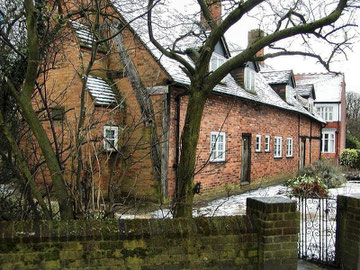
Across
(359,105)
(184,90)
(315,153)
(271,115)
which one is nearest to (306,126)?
(315,153)

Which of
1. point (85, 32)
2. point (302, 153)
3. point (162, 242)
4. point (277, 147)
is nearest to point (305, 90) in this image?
point (302, 153)

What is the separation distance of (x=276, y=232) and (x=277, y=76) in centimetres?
1959

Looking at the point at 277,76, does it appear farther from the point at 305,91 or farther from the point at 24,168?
the point at 24,168

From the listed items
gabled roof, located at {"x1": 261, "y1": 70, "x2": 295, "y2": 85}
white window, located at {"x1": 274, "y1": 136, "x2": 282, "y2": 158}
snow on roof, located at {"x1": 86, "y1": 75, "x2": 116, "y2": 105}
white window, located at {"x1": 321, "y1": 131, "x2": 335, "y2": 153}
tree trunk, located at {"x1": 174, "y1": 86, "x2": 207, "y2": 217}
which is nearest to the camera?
tree trunk, located at {"x1": 174, "y1": 86, "x2": 207, "y2": 217}

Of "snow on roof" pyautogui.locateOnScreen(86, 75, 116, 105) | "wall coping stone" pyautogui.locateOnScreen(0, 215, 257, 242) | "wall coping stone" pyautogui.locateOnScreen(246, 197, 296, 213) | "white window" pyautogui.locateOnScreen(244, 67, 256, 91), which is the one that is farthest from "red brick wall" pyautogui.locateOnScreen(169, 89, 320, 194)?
"wall coping stone" pyautogui.locateOnScreen(0, 215, 257, 242)

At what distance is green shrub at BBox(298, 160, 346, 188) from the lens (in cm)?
1803

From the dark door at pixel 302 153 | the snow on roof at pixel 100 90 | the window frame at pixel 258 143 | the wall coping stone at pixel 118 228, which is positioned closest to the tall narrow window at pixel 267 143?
the window frame at pixel 258 143

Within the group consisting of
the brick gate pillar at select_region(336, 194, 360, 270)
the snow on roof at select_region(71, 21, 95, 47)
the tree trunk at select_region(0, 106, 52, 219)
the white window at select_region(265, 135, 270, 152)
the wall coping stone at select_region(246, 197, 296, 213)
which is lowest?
the brick gate pillar at select_region(336, 194, 360, 270)

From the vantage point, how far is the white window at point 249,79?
16.7 meters

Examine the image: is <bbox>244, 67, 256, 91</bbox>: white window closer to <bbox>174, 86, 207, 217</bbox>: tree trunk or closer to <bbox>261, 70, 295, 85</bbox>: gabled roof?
<bbox>261, 70, 295, 85</bbox>: gabled roof

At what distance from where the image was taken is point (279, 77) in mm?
22266

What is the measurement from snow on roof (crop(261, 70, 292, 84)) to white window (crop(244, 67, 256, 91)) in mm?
4787

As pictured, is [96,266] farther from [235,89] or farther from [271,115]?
[271,115]

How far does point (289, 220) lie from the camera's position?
170 inches
